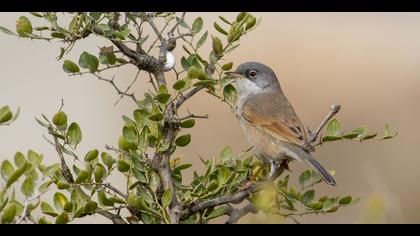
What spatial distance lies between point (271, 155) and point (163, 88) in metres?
1.77

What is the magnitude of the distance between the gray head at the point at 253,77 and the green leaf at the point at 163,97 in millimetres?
A: 2406

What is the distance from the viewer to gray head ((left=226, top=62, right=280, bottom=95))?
520cm

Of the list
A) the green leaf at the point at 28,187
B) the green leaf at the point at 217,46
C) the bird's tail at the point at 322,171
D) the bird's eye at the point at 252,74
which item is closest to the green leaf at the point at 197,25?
the green leaf at the point at 217,46

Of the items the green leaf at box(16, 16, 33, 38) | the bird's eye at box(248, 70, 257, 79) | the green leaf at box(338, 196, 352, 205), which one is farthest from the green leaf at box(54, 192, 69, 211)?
Answer: the bird's eye at box(248, 70, 257, 79)

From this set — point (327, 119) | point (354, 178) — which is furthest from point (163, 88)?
point (354, 178)

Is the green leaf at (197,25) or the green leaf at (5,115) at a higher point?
the green leaf at (197,25)

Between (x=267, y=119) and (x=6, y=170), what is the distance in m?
3.08

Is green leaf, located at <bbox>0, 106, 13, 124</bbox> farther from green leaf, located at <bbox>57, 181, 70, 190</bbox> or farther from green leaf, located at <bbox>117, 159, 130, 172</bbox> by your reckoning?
green leaf, located at <bbox>117, 159, 130, 172</bbox>

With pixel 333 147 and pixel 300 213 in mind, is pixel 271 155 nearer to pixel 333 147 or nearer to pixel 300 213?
pixel 300 213

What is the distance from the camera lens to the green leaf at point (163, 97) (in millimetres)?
2732

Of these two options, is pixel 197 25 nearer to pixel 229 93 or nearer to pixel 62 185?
pixel 229 93

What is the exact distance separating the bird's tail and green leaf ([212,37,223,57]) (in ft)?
2.05

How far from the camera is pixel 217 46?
120 inches

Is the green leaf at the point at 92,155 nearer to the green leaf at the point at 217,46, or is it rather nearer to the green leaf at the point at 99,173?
the green leaf at the point at 99,173
